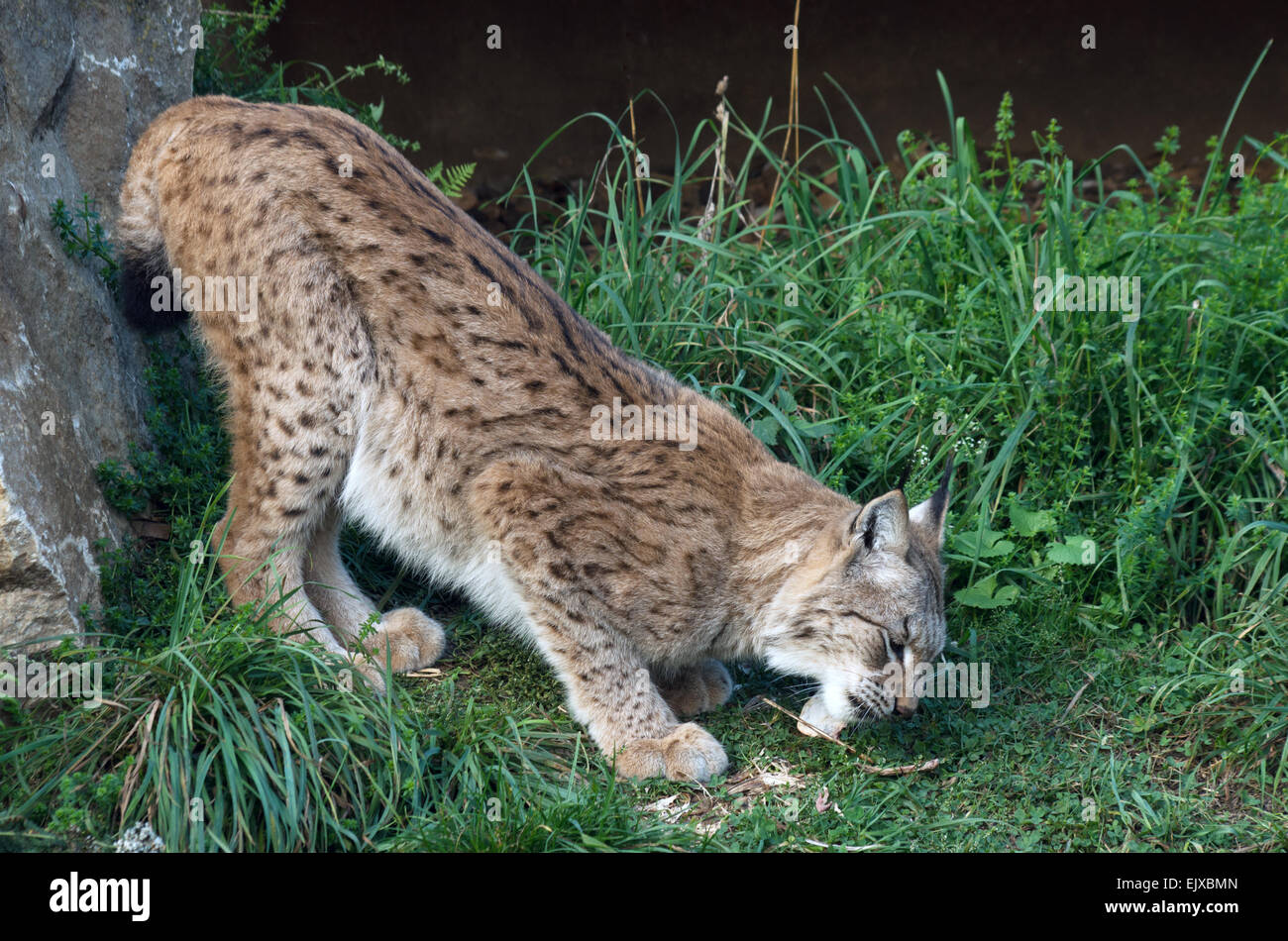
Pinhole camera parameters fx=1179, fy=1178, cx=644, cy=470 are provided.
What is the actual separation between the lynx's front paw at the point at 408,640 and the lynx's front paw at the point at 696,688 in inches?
32.3

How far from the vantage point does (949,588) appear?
456 cm

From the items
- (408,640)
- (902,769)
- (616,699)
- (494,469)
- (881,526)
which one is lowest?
(902,769)

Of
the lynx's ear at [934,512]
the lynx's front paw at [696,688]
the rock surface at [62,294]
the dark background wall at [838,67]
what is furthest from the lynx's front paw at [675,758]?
the dark background wall at [838,67]

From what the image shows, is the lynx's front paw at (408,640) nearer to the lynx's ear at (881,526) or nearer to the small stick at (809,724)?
the small stick at (809,724)

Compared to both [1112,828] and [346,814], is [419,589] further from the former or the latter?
[1112,828]

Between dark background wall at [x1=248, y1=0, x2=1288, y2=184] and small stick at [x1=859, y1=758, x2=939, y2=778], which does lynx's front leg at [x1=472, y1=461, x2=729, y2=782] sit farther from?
dark background wall at [x1=248, y1=0, x2=1288, y2=184]

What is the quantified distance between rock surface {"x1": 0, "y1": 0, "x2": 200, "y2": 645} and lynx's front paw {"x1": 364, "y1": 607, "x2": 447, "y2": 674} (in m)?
0.95

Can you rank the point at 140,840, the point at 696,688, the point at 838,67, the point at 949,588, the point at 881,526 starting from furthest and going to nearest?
the point at 838,67 < the point at 949,588 < the point at 696,688 < the point at 881,526 < the point at 140,840

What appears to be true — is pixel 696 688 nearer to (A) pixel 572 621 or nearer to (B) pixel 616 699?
(B) pixel 616 699

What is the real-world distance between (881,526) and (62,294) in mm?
2896

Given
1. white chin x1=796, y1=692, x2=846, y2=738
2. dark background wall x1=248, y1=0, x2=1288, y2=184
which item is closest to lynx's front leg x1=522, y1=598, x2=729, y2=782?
white chin x1=796, y1=692, x2=846, y2=738

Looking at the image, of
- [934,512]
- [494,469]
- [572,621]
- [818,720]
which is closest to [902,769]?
[818,720]

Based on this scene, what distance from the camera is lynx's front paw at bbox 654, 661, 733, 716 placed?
4.21 meters

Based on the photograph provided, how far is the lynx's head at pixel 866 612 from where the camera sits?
3.85 metres
